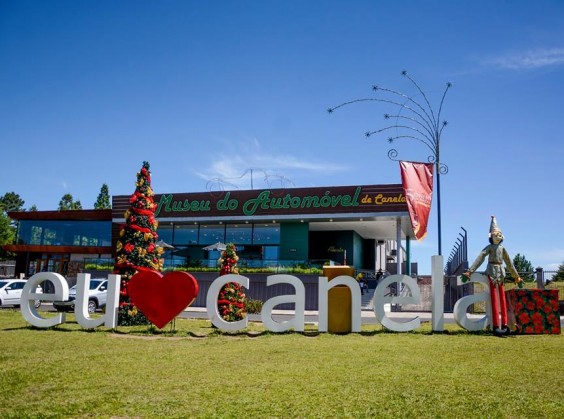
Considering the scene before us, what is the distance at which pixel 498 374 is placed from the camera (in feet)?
25.1

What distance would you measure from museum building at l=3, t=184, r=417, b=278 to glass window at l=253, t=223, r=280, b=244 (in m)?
0.07

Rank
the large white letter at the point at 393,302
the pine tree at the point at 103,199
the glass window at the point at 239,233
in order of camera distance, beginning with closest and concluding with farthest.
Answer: the large white letter at the point at 393,302 < the glass window at the point at 239,233 < the pine tree at the point at 103,199

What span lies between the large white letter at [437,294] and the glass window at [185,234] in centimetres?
2527

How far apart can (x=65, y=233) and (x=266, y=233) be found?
17143mm

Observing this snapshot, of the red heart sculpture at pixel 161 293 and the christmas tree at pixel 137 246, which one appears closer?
the red heart sculpture at pixel 161 293

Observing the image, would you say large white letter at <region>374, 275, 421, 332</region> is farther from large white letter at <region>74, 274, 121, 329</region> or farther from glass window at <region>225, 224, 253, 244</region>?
glass window at <region>225, 224, 253, 244</region>

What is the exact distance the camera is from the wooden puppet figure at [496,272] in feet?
41.2

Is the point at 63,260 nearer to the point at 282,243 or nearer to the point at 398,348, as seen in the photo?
the point at 282,243

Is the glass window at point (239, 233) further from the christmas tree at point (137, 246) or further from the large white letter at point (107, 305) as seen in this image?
the large white letter at point (107, 305)

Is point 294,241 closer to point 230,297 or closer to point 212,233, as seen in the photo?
point 212,233

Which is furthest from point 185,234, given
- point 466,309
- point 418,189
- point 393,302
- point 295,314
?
point 466,309

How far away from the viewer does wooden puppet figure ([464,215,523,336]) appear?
12547 millimetres

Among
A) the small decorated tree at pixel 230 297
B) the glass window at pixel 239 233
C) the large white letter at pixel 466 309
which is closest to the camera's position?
the large white letter at pixel 466 309

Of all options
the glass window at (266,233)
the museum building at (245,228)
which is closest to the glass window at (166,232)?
the museum building at (245,228)
